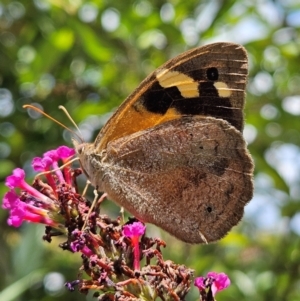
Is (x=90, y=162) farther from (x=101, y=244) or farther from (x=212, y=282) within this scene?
(x=212, y=282)

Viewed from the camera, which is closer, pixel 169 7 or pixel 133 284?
pixel 133 284

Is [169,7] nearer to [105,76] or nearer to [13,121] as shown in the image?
[105,76]

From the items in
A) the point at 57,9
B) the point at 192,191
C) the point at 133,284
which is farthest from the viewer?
the point at 57,9

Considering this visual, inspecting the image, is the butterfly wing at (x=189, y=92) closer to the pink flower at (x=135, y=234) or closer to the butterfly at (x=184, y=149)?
the butterfly at (x=184, y=149)

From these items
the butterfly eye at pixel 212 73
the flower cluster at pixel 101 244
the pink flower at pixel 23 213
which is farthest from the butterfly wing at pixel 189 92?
the pink flower at pixel 23 213

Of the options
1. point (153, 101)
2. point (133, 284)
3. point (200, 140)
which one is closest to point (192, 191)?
point (200, 140)

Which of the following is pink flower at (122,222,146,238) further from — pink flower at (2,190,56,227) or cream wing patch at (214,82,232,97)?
cream wing patch at (214,82,232,97)
